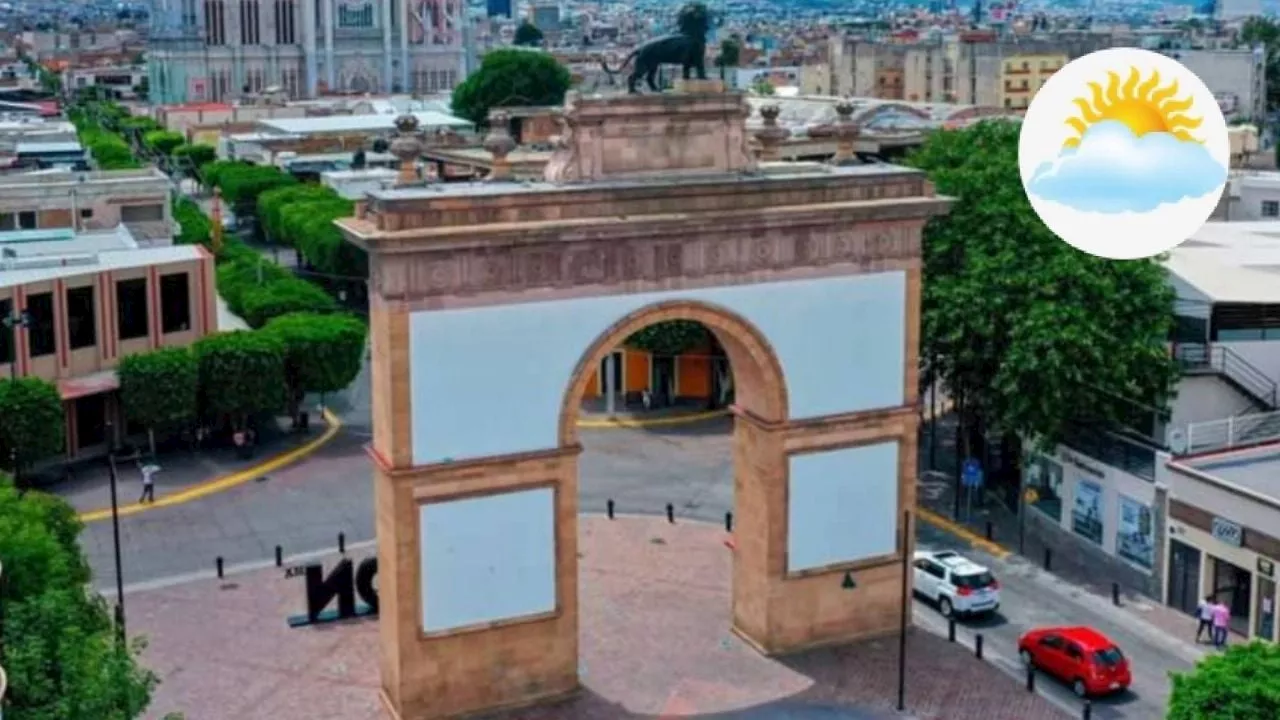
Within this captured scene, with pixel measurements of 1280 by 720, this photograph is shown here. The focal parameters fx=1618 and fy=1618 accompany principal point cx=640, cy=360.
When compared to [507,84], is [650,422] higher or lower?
lower

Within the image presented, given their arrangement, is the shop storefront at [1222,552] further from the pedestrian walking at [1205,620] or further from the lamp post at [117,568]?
the lamp post at [117,568]

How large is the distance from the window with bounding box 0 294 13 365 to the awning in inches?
73.8

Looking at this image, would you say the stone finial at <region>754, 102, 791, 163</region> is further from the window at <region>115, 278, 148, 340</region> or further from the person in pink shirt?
the window at <region>115, 278, 148, 340</region>

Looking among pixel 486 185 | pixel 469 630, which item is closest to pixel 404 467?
pixel 469 630

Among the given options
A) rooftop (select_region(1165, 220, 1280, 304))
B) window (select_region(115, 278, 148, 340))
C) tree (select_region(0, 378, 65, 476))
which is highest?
rooftop (select_region(1165, 220, 1280, 304))

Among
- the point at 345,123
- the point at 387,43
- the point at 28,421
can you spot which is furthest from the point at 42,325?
the point at 387,43

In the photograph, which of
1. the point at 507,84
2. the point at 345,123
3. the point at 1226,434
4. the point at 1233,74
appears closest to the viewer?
the point at 1226,434

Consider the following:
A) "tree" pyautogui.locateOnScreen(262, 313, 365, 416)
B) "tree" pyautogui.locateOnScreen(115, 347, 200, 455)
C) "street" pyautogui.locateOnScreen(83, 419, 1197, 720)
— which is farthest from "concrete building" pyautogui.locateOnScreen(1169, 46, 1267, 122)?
"tree" pyautogui.locateOnScreen(115, 347, 200, 455)

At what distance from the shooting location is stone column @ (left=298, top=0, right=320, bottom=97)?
173000 mm

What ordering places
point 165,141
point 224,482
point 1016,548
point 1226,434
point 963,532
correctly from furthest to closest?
point 165,141 → point 224,482 → point 963,532 → point 1016,548 → point 1226,434

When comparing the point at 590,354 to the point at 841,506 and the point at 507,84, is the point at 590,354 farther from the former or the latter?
the point at 507,84

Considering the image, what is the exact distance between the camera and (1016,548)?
4450cm

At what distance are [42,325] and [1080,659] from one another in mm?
35377

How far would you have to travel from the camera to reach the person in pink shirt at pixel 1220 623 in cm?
3684
